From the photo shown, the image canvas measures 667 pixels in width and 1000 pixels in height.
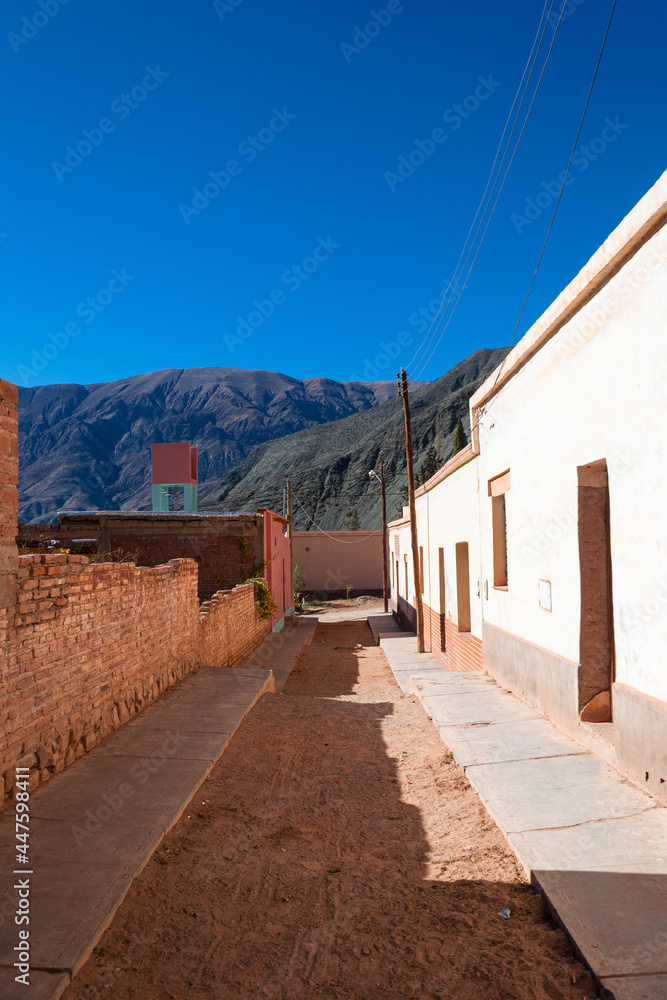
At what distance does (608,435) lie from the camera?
4.83 metres

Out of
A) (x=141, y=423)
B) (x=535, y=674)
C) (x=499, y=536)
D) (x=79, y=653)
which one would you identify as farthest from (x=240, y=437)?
(x=79, y=653)

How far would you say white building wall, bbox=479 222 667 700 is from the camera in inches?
162

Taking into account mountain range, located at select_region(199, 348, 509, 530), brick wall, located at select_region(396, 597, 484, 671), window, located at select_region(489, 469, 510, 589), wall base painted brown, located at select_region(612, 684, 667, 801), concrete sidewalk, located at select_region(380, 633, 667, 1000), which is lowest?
brick wall, located at select_region(396, 597, 484, 671)

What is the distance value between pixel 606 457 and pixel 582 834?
8.54 feet

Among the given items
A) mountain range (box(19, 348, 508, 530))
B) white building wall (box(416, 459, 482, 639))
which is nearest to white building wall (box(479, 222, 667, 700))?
white building wall (box(416, 459, 482, 639))

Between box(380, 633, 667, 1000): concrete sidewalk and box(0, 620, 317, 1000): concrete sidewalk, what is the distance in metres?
2.06

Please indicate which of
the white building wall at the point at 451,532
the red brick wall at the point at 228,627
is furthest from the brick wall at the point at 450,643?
the red brick wall at the point at 228,627

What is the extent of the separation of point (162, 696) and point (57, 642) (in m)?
2.99

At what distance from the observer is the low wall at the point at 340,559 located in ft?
118

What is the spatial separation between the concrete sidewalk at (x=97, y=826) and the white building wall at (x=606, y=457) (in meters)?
3.27

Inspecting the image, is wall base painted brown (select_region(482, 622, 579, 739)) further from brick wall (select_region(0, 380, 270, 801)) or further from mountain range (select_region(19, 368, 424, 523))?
mountain range (select_region(19, 368, 424, 523))

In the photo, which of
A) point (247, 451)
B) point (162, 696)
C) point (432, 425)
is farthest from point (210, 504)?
point (162, 696)

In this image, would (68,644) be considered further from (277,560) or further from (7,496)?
(277,560)

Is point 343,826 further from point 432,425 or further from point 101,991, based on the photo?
point 432,425
